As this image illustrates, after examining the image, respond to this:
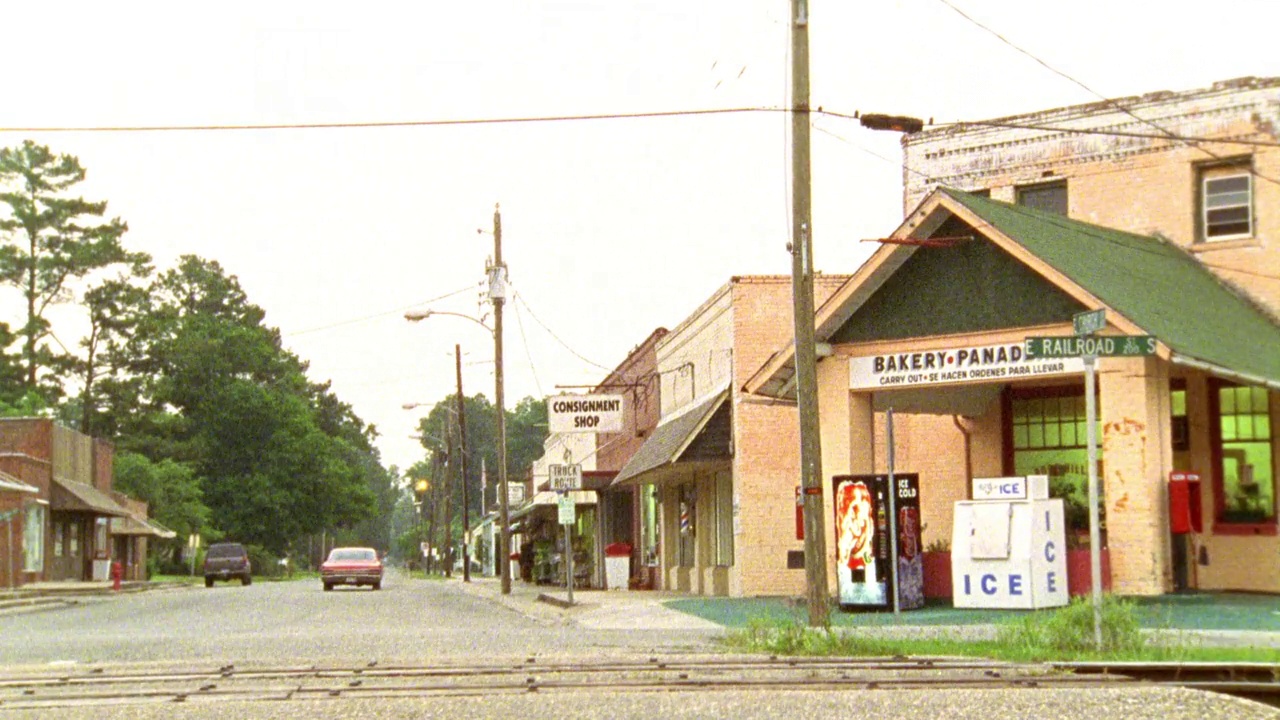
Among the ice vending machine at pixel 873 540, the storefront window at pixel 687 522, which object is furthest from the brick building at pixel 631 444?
the ice vending machine at pixel 873 540

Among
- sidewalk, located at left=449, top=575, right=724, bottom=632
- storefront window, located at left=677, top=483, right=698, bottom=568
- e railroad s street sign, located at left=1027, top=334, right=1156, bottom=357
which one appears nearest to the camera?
e railroad s street sign, located at left=1027, top=334, right=1156, bottom=357

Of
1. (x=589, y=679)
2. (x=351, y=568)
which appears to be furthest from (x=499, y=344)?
(x=589, y=679)

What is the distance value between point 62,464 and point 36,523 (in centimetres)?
504

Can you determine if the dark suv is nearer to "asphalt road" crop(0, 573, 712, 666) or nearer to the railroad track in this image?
"asphalt road" crop(0, 573, 712, 666)

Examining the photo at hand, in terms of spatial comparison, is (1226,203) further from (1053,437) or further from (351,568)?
(351,568)

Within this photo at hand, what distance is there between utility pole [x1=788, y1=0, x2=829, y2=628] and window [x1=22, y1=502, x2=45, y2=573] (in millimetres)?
42763

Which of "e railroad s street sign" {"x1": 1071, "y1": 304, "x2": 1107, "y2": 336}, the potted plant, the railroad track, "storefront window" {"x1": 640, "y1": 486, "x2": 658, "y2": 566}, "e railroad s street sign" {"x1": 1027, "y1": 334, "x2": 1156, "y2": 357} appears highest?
"e railroad s street sign" {"x1": 1071, "y1": 304, "x2": 1107, "y2": 336}

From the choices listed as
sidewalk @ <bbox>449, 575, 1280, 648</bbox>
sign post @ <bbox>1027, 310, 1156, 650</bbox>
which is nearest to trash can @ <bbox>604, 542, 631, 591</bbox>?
sidewalk @ <bbox>449, 575, 1280, 648</bbox>

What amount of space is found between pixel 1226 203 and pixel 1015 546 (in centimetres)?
935

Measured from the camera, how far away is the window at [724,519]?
3531 cm

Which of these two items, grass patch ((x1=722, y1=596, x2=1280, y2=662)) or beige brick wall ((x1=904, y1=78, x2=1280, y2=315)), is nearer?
grass patch ((x1=722, y1=596, x2=1280, y2=662))

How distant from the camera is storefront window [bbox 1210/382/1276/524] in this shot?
24.9 metres

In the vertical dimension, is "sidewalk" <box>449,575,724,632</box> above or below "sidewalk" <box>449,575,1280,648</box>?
below

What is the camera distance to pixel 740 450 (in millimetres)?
33188
